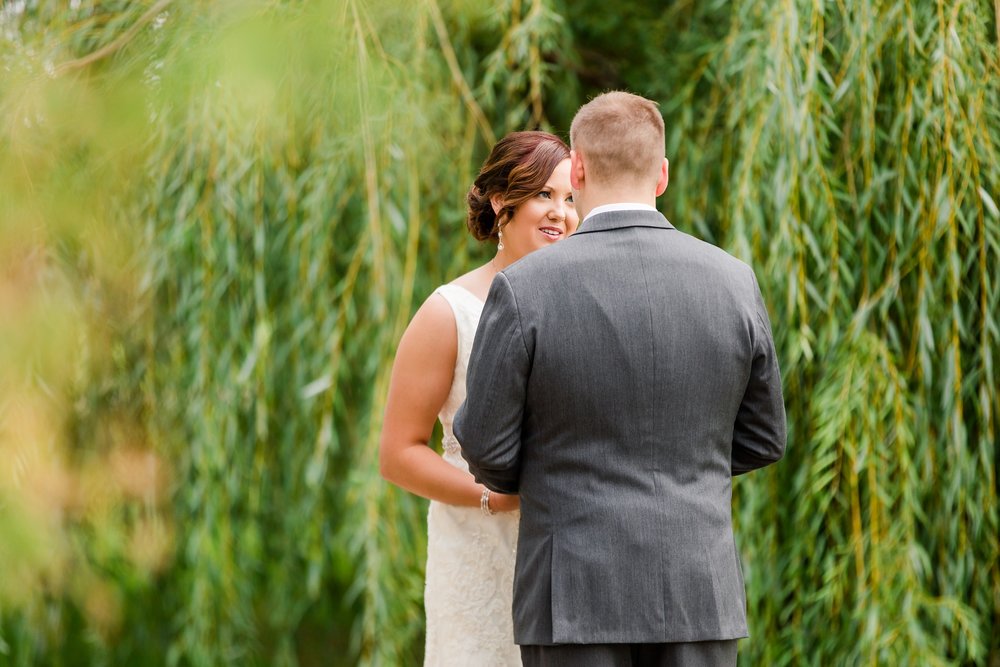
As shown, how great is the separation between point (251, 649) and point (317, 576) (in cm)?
35

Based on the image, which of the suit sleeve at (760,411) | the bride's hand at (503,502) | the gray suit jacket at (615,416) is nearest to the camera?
the gray suit jacket at (615,416)

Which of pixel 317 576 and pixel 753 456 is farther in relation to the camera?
pixel 317 576

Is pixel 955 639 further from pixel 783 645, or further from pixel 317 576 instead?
pixel 317 576

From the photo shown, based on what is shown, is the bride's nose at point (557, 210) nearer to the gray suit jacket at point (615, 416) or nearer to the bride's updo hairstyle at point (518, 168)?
the bride's updo hairstyle at point (518, 168)

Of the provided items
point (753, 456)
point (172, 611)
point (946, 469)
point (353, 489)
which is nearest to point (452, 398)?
point (753, 456)

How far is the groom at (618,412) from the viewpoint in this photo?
1.52 meters

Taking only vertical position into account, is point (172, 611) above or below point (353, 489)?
below

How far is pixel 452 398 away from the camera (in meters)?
2.03

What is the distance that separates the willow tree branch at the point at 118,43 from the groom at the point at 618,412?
1.69 metres

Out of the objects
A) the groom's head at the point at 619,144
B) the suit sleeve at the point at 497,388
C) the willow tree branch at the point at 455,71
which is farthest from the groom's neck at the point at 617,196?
the willow tree branch at the point at 455,71

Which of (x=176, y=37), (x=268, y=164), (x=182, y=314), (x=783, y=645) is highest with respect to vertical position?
(x=176, y=37)

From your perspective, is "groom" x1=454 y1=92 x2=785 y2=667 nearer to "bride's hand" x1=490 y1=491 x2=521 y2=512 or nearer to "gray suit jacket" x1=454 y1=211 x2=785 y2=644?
"gray suit jacket" x1=454 y1=211 x2=785 y2=644

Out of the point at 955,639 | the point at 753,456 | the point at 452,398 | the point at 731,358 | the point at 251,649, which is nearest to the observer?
the point at 731,358

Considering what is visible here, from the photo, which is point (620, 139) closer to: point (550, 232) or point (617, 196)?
point (617, 196)
